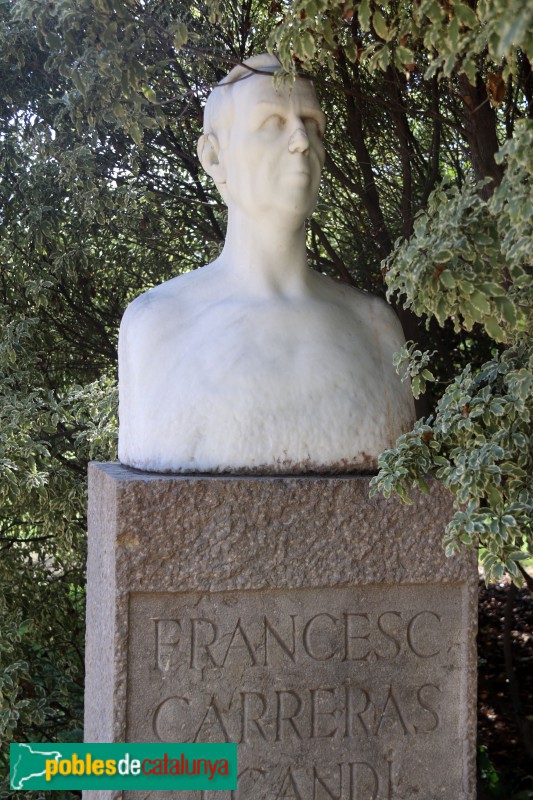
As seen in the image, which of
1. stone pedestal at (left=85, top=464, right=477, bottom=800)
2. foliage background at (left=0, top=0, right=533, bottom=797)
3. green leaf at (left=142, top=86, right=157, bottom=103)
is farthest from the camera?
green leaf at (left=142, top=86, right=157, bottom=103)

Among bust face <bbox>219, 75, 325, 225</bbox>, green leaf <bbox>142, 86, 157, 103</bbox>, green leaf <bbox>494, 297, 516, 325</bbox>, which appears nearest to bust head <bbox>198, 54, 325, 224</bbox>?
bust face <bbox>219, 75, 325, 225</bbox>

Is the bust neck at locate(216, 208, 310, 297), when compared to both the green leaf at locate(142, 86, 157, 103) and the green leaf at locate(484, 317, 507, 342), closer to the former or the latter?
the green leaf at locate(142, 86, 157, 103)

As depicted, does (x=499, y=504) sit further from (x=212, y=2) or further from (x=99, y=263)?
(x=99, y=263)

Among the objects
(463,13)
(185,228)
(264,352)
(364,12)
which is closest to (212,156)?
(264,352)

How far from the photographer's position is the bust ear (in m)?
2.94

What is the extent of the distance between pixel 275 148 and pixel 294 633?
1.41 meters

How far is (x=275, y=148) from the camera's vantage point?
8.92 ft

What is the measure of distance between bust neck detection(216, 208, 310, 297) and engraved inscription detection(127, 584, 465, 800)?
95cm

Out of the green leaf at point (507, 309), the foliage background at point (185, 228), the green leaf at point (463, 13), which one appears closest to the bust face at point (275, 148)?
the foliage background at point (185, 228)

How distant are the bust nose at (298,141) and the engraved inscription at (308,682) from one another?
128 centimetres

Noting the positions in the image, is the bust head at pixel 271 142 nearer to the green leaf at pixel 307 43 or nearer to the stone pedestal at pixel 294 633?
the green leaf at pixel 307 43

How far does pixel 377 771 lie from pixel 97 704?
34.2 inches

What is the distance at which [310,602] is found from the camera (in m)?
2.54

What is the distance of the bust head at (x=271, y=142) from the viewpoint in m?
2.71
